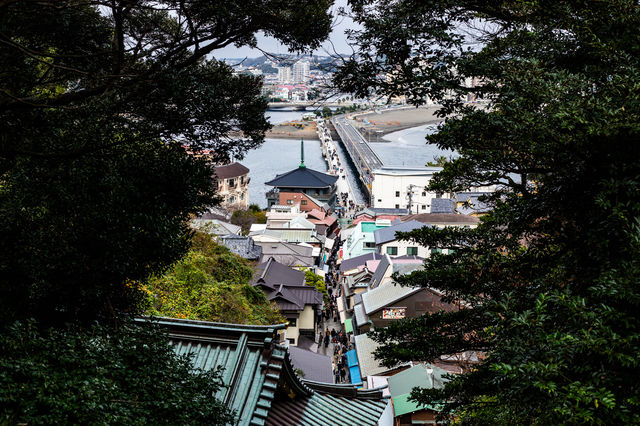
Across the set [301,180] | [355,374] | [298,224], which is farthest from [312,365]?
[301,180]

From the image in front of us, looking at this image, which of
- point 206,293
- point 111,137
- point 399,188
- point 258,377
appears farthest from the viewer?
point 399,188

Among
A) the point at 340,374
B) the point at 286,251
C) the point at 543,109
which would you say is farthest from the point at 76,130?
the point at 286,251

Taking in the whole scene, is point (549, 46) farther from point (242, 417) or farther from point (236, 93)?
point (242, 417)

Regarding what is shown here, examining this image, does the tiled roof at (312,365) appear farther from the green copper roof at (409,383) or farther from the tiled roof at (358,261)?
the tiled roof at (358,261)

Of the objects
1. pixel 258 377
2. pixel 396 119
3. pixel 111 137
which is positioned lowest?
pixel 258 377

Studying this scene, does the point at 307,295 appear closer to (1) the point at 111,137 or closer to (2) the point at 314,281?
(2) the point at 314,281

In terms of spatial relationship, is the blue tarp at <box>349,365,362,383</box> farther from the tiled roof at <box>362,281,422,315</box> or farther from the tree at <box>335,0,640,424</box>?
the tree at <box>335,0,640,424</box>
